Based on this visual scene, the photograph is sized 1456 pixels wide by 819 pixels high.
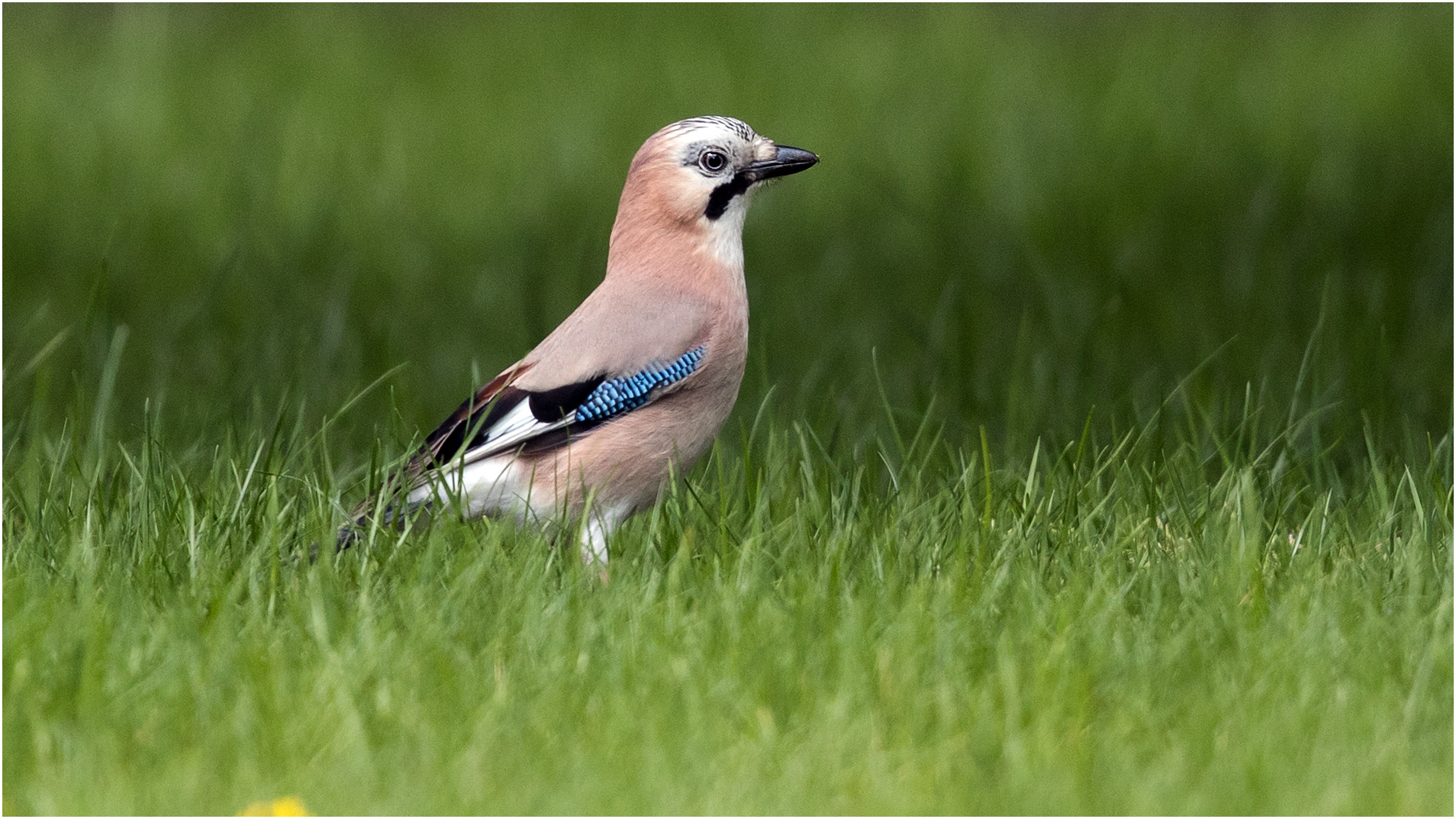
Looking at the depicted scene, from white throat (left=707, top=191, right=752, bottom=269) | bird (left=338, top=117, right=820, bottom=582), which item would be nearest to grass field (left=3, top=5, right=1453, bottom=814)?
bird (left=338, top=117, right=820, bottom=582)

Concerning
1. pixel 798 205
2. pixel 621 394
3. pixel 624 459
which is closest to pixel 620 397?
pixel 621 394

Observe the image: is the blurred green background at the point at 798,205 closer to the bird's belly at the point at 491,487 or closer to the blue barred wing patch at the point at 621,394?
the bird's belly at the point at 491,487

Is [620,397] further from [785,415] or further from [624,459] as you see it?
[785,415]

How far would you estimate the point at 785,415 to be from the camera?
21.3 ft

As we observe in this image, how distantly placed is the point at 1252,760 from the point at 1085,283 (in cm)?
489

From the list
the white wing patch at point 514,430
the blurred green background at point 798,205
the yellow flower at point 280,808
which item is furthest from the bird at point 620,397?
the yellow flower at point 280,808

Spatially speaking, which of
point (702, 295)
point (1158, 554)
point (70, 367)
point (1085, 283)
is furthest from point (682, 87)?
point (1158, 554)

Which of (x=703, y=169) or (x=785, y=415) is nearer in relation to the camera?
(x=703, y=169)

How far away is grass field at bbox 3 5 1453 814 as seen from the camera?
11.4 ft

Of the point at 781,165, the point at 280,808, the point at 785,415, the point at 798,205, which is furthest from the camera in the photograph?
the point at 798,205

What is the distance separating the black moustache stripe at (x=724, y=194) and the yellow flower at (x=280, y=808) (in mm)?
2306

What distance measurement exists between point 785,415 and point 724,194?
1.55 m

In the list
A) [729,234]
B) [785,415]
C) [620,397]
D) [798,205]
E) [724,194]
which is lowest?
[785,415]

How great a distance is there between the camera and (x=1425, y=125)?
9.85 meters
